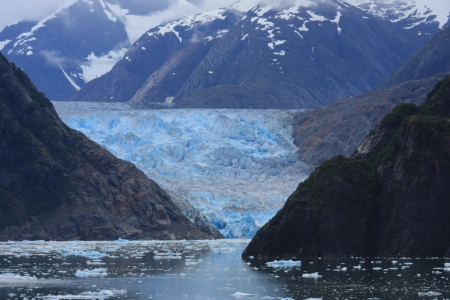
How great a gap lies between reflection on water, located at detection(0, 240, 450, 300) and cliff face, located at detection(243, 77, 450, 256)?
2175 mm

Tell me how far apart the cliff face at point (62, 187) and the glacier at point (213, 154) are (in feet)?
18.1

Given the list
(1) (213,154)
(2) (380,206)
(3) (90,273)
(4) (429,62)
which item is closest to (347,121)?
(1) (213,154)

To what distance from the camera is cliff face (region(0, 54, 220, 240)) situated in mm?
85438

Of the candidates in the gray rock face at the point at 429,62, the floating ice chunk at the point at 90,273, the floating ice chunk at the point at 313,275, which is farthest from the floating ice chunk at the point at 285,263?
the gray rock face at the point at 429,62

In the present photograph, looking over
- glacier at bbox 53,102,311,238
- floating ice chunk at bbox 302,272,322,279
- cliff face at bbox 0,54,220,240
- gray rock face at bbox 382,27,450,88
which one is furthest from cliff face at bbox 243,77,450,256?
gray rock face at bbox 382,27,450,88

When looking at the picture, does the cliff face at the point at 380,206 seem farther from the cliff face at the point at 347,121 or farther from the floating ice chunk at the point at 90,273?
the cliff face at the point at 347,121

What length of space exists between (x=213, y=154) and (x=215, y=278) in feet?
243

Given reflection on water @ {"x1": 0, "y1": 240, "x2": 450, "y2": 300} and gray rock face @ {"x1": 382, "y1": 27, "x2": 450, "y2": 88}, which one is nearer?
reflection on water @ {"x1": 0, "y1": 240, "x2": 450, "y2": 300}

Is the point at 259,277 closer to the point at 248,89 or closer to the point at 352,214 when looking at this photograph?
the point at 352,214

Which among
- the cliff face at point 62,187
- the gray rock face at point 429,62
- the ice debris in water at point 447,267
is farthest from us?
the gray rock face at point 429,62

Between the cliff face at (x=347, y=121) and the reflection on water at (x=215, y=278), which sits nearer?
the reflection on water at (x=215, y=278)

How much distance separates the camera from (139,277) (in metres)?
41.8

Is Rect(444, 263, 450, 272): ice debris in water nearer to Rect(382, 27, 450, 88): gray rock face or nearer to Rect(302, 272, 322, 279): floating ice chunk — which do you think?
Rect(302, 272, 322, 279): floating ice chunk

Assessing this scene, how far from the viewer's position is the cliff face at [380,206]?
49.9 m
